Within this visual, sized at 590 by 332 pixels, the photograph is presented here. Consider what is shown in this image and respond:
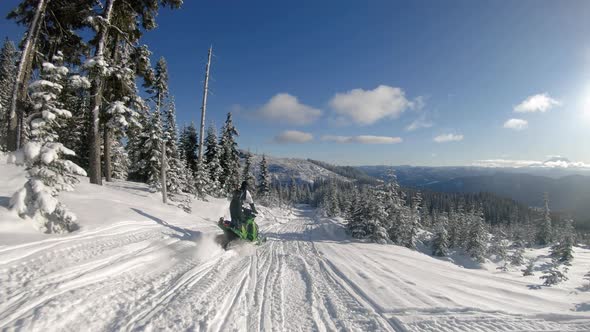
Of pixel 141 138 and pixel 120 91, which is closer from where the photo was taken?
pixel 120 91

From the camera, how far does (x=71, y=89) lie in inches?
388

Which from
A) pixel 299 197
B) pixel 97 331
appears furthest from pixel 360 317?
pixel 299 197

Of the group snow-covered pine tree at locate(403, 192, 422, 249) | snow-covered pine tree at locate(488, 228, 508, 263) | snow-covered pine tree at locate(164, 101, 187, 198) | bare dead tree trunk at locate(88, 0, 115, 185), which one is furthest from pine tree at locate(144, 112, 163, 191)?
snow-covered pine tree at locate(488, 228, 508, 263)

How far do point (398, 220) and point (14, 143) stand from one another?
2780cm

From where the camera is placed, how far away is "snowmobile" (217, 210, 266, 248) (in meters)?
8.23

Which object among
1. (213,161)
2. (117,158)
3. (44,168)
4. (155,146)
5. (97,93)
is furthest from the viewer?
(213,161)

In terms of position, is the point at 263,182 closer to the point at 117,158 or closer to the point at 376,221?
the point at 117,158

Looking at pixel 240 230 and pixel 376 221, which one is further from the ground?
pixel 240 230

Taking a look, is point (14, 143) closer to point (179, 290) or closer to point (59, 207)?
point (59, 207)

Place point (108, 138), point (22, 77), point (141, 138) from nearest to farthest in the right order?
point (22, 77)
point (108, 138)
point (141, 138)

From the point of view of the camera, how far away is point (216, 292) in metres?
4.52

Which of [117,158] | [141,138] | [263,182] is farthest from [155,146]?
[263,182]

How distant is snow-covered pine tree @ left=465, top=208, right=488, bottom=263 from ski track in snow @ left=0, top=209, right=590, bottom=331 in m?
38.6

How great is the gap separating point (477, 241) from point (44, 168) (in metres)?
44.8
